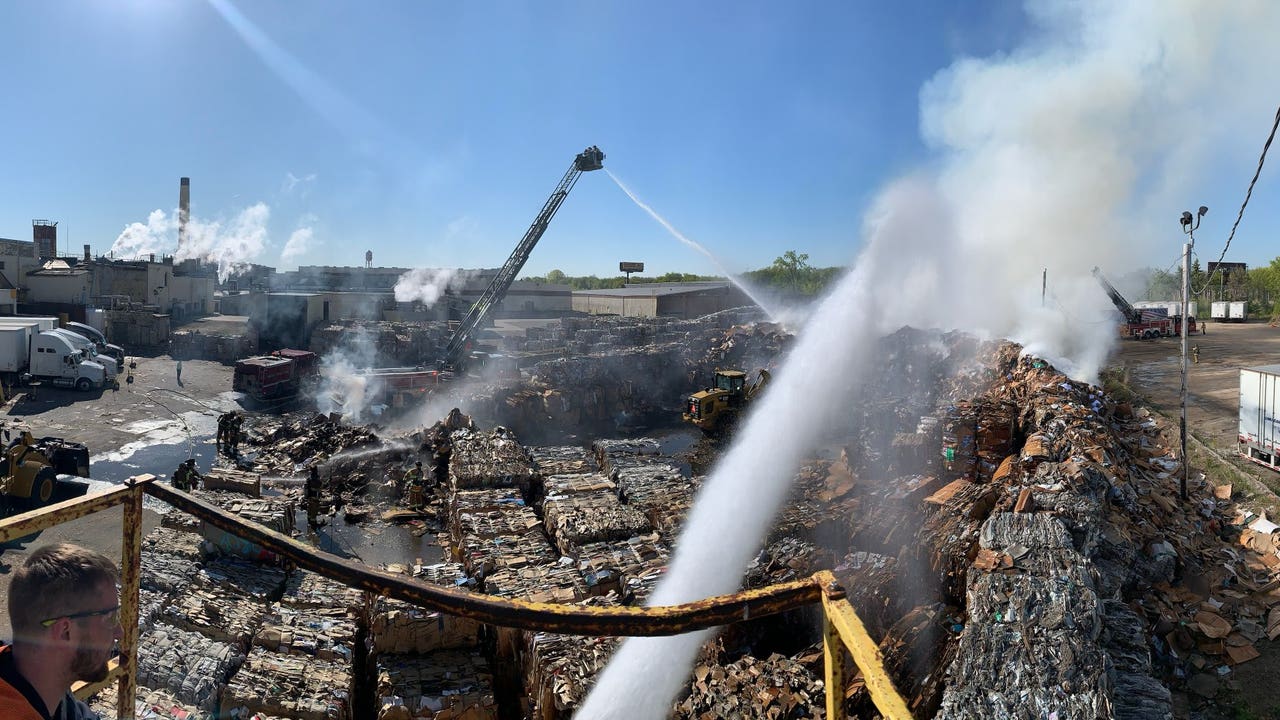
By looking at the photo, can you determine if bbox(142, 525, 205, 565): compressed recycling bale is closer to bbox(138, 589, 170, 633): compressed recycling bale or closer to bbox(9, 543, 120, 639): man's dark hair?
bbox(138, 589, 170, 633): compressed recycling bale

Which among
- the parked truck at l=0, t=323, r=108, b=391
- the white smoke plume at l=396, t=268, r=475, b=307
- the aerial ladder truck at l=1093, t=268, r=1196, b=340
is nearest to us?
the parked truck at l=0, t=323, r=108, b=391

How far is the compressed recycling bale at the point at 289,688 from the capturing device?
247 inches

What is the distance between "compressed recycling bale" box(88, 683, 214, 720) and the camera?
5.22 meters

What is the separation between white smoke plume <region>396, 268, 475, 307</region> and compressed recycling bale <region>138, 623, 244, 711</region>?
35841mm

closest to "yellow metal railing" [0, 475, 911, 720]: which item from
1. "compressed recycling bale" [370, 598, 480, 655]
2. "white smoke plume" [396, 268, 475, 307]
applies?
"compressed recycling bale" [370, 598, 480, 655]

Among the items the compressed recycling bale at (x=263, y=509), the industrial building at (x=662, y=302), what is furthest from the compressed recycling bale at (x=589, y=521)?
the industrial building at (x=662, y=302)

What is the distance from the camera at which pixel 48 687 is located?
1.76 meters

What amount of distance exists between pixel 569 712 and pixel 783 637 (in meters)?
2.72

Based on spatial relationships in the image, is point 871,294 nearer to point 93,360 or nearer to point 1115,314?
point 1115,314

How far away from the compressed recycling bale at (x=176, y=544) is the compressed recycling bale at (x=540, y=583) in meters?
4.09

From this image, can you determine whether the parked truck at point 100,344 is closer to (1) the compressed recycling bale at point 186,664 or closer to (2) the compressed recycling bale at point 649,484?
(2) the compressed recycling bale at point 649,484

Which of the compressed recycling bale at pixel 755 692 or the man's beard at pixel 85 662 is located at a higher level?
the man's beard at pixel 85 662

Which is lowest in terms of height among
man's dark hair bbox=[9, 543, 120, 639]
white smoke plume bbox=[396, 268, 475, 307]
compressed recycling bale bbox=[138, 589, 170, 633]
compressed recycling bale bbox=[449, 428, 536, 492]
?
compressed recycling bale bbox=[138, 589, 170, 633]

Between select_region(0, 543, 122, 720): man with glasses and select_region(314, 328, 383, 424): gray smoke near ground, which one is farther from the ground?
select_region(0, 543, 122, 720): man with glasses
